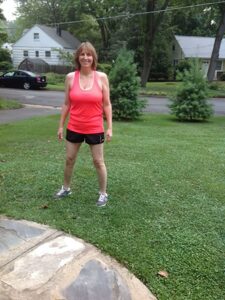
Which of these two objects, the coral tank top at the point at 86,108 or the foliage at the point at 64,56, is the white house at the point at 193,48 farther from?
the coral tank top at the point at 86,108

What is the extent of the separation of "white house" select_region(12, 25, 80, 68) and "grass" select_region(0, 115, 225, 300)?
42726mm

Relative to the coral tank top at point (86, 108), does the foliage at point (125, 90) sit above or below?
below

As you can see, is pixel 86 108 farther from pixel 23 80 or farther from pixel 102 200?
pixel 23 80

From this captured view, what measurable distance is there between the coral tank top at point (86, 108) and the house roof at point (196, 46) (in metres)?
47.2

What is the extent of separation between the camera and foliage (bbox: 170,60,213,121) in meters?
13.8

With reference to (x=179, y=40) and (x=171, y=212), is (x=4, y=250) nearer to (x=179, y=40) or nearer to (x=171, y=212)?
(x=171, y=212)

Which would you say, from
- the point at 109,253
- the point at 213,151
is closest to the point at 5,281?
the point at 109,253

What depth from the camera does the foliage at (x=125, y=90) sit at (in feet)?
43.5

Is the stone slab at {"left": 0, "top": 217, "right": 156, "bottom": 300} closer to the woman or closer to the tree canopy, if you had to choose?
the woman

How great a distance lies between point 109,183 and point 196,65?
9.64 meters

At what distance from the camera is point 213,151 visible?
25.3 ft

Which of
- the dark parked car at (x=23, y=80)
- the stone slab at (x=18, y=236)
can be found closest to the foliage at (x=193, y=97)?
the stone slab at (x=18, y=236)

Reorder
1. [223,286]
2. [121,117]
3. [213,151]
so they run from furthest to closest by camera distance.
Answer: [121,117] → [213,151] → [223,286]

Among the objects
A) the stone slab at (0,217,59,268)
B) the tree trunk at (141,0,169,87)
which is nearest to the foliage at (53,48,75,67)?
the tree trunk at (141,0,169,87)
